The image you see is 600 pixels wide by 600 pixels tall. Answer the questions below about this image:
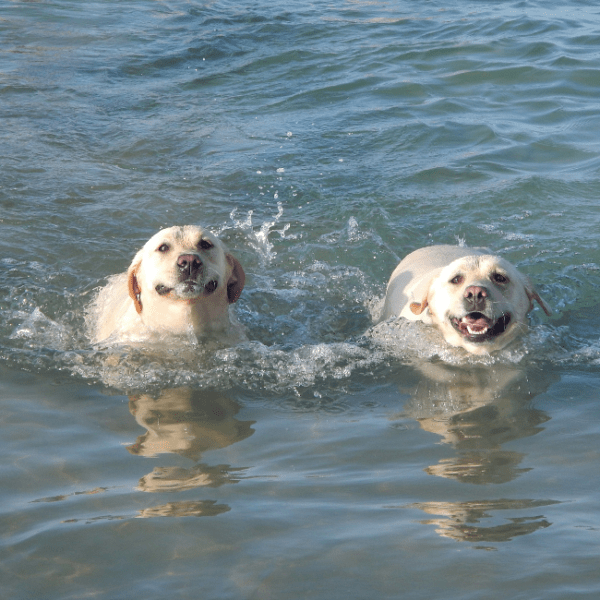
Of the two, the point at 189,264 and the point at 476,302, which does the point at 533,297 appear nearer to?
the point at 476,302

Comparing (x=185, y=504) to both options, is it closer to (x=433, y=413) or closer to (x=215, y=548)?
(x=215, y=548)

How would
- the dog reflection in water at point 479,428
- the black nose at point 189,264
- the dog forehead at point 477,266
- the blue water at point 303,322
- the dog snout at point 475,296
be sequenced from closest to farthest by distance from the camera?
the blue water at point 303,322
the dog reflection in water at point 479,428
the dog snout at point 475,296
the black nose at point 189,264
the dog forehead at point 477,266

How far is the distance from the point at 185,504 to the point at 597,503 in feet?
6.73

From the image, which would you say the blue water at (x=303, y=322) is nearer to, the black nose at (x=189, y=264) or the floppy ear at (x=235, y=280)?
the floppy ear at (x=235, y=280)

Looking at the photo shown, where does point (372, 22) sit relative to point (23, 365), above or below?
above

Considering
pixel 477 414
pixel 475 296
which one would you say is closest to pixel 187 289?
pixel 475 296

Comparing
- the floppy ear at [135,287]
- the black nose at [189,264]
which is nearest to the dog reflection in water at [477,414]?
the black nose at [189,264]

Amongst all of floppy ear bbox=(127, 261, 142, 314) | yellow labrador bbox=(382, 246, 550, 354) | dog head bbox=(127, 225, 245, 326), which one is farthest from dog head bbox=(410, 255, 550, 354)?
floppy ear bbox=(127, 261, 142, 314)

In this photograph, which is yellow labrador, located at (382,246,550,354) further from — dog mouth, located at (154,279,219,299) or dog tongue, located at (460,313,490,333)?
dog mouth, located at (154,279,219,299)

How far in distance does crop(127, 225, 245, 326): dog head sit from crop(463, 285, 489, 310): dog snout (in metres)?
1.78

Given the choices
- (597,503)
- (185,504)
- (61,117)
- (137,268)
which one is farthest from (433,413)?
(61,117)

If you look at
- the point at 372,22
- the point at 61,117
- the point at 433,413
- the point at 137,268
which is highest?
the point at 372,22

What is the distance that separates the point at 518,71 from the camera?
45.6 feet

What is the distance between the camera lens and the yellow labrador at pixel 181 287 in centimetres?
632
